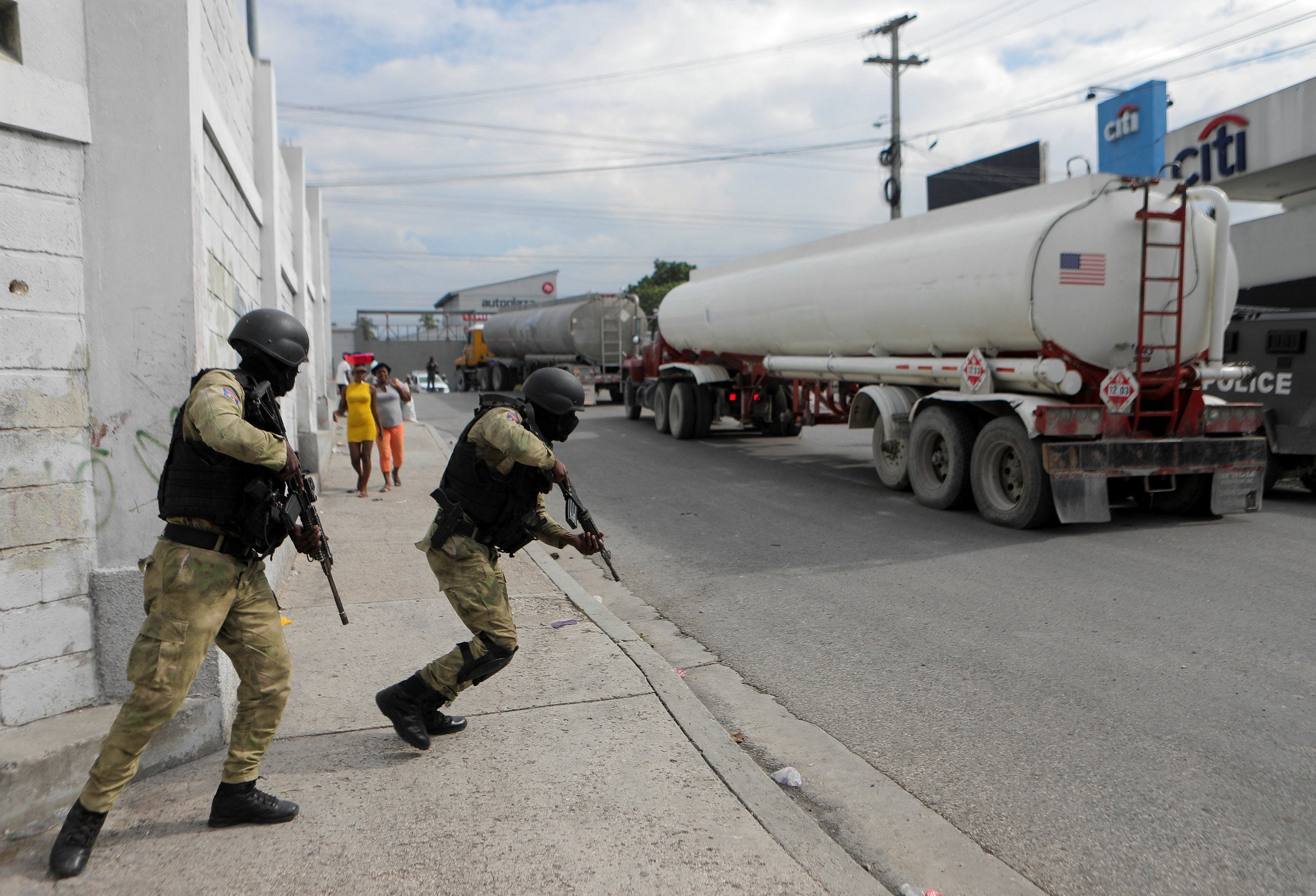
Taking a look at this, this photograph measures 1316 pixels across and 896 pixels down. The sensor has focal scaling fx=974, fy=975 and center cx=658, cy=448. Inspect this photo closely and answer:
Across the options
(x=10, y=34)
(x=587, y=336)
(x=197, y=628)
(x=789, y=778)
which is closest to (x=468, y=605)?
(x=197, y=628)

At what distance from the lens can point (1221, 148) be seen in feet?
64.1

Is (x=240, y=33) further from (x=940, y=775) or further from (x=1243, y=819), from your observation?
(x=1243, y=819)

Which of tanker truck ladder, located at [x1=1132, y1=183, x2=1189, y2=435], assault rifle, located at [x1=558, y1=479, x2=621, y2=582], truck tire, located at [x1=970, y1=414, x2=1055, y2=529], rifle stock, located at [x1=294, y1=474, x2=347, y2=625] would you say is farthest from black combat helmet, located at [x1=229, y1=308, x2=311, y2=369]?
tanker truck ladder, located at [x1=1132, y1=183, x2=1189, y2=435]

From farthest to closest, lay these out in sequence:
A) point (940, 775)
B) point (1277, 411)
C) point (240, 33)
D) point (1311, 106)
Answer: point (1311, 106), point (1277, 411), point (240, 33), point (940, 775)

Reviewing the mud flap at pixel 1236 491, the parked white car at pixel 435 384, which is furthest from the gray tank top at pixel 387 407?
the parked white car at pixel 435 384

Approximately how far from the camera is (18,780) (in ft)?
10.7

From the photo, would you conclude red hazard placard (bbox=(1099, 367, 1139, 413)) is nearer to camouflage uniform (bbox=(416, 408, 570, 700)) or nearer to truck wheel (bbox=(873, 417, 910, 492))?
truck wheel (bbox=(873, 417, 910, 492))

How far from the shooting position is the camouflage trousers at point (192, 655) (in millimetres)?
3057

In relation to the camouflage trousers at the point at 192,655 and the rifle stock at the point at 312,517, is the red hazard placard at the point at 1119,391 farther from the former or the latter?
the camouflage trousers at the point at 192,655

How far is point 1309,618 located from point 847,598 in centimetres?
267

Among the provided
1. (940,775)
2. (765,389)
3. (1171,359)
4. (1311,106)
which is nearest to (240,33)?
(940,775)

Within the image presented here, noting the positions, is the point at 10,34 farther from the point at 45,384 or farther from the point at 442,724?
the point at 442,724

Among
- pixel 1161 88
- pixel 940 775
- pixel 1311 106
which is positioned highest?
pixel 1161 88

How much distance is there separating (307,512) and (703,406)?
1389 centimetres
